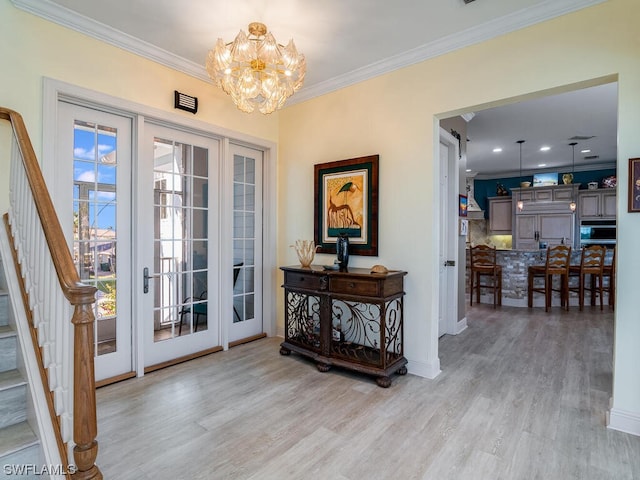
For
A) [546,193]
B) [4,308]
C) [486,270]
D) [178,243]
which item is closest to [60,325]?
[4,308]

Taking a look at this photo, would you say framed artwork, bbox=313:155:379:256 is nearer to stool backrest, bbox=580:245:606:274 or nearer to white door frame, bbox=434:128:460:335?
white door frame, bbox=434:128:460:335

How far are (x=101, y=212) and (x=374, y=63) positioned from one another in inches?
115

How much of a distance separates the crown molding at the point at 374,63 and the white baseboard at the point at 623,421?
9.21 ft

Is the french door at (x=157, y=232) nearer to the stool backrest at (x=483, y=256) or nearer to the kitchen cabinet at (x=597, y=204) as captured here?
the stool backrest at (x=483, y=256)

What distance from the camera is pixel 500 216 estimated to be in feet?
32.0

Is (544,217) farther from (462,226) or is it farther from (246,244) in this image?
(246,244)

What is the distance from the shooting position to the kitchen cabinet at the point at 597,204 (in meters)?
8.19

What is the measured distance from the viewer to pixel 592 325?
16.4ft

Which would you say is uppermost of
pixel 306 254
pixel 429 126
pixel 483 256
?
pixel 429 126

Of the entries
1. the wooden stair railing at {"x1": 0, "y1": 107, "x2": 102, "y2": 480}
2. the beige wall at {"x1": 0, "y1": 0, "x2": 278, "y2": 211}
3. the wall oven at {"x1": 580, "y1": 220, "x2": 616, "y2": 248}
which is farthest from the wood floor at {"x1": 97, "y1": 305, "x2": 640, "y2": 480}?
the wall oven at {"x1": 580, "y1": 220, "x2": 616, "y2": 248}

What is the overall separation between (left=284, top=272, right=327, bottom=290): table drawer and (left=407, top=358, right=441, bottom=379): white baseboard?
1.11 meters

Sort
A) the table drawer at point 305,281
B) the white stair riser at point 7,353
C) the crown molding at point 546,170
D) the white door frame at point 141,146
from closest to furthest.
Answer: the white stair riser at point 7,353 < the white door frame at point 141,146 < the table drawer at point 305,281 < the crown molding at point 546,170

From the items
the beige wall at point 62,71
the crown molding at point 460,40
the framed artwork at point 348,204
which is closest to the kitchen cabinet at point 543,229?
the framed artwork at point 348,204

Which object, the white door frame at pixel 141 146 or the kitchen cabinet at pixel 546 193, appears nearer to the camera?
the white door frame at pixel 141 146
